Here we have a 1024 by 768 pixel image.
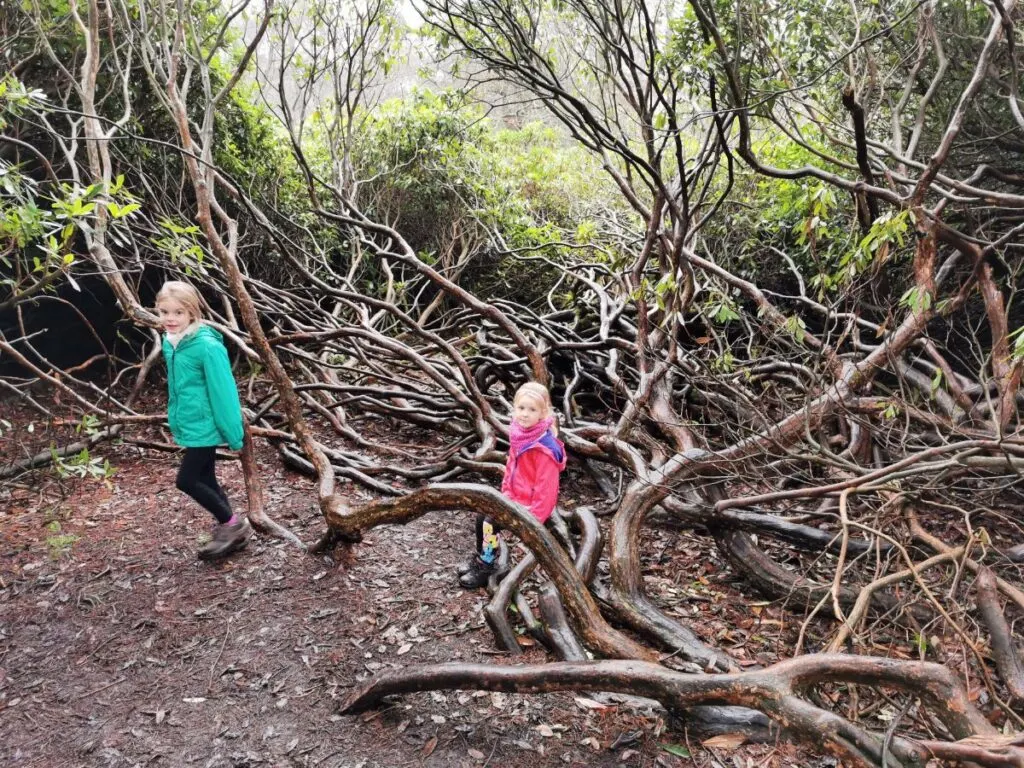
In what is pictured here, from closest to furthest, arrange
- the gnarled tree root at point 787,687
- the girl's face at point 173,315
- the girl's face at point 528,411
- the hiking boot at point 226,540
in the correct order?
the gnarled tree root at point 787,687 < the girl's face at point 173,315 < the girl's face at point 528,411 < the hiking boot at point 226,540

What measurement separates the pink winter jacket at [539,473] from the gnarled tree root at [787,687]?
3.53 ft

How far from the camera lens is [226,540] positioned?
3328 millimetres

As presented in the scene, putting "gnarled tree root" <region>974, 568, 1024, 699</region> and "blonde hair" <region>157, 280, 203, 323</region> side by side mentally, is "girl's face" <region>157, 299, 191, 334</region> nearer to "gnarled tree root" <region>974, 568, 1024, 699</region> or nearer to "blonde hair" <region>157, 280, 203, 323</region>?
"blonde hair" <region>157, 280, 203, 323</region>

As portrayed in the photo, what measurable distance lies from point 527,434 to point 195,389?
5.86 ft

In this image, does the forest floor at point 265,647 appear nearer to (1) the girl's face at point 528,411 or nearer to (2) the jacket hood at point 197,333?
(1) the girl's face at point 528,411

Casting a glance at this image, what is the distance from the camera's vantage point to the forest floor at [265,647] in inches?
87.4

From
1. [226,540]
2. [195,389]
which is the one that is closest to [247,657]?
[226,540]

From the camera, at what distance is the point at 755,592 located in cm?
375

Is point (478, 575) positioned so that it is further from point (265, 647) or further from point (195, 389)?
point (195, 389)

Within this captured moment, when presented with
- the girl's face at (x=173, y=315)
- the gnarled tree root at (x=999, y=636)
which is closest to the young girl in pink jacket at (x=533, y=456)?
the girl's face at (x=173, y=315)

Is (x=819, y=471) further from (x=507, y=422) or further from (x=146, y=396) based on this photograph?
(x=146, y=396)

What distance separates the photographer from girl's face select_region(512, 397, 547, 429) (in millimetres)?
3113

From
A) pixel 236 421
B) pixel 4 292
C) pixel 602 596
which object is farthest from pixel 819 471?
pixel 4 292

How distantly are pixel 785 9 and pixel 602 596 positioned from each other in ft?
14.5
